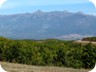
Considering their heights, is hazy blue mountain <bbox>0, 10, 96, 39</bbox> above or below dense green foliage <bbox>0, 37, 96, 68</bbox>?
below

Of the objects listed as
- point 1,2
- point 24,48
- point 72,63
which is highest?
point 1,2

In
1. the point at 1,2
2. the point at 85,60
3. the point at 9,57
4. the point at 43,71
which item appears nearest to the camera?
the point at 1,2

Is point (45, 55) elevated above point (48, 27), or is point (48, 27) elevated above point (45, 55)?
point (45, 55)

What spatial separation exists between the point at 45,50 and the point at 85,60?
3.61m

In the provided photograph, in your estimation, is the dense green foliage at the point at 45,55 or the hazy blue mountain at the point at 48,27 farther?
the hazy blue mountain at the point at 48,27

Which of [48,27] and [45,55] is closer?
[45,55]

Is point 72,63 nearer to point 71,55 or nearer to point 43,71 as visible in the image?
point 71,55

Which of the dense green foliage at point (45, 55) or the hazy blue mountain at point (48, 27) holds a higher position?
the dense green foliage at point (45, 55)

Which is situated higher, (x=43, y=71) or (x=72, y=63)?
(x=43, y=71)

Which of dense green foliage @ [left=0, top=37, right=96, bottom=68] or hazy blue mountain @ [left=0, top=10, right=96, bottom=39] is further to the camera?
hazy blue mountain @ [left=0, top=10, right=96, bottom=39]

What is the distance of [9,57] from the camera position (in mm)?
17844

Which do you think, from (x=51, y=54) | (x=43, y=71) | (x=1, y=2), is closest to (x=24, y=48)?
(x=51, y=54)

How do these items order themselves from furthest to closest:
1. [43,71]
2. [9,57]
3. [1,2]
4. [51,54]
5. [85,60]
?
[51,54]
[85,60]
[9,57]
[43,71]
[1,2]

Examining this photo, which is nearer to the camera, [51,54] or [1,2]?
[1,2]
